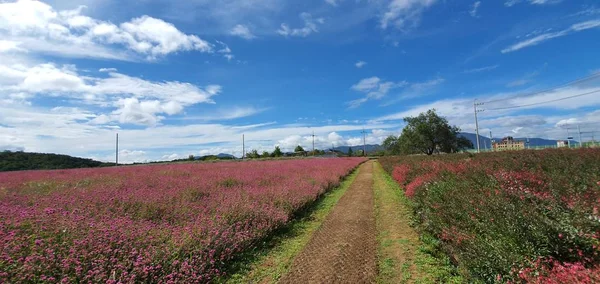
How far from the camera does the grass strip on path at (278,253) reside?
5.26 m

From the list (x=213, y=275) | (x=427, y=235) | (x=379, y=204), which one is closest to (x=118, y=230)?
(x=213, y=275)

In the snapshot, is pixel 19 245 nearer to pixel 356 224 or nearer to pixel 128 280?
pixel 128 280

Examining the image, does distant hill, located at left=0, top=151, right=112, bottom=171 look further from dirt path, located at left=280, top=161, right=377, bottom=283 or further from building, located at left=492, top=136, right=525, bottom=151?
building, located at left=492, top=136, right=525, bottom=151

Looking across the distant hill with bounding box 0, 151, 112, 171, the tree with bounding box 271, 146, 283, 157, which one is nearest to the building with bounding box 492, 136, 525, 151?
the distant hill with bounding box 0, 151, 112, 171

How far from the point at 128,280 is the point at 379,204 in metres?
9.93

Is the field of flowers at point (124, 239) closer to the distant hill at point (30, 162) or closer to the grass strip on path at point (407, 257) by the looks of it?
the grass strip on path at point (407, 257)

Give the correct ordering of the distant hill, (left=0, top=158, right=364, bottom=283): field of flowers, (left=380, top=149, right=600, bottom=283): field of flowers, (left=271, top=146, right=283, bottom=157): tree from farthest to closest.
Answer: (left=271, top=146, right=283, bottom=157): tree < the distant hill < (left=0, top=158, right=364, bottom=283): field of flowers < (left=380, top=149, right=600, bottom=283): field of flowers

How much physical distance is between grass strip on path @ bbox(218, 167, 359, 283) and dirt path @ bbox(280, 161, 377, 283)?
228 mm

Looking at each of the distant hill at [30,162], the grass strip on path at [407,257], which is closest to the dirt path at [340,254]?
the grass strip on path at [407,257]

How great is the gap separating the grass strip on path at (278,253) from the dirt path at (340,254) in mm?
228

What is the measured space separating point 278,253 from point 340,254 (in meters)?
1.47

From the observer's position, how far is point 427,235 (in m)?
7.09

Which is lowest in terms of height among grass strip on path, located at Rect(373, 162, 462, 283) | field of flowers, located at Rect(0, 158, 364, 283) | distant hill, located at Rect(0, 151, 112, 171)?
grass strip on path, located at Rect(373, 162, 462, 283)

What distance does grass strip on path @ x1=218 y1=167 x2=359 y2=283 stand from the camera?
17.3 ft
